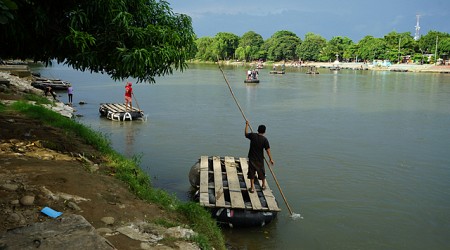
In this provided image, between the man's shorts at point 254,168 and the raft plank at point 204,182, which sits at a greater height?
the man's shorts at point 254,168

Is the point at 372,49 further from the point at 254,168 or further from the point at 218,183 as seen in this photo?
the point at 218,183

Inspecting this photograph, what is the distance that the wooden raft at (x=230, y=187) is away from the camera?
8.54 meters

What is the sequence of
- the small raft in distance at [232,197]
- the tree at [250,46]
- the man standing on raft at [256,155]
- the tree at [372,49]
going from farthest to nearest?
the tree at [250,46] < the tree at [372,49] < the man standing on raft at [256,155] < the small raft in distance at [232,197]

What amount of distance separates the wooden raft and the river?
1.99 ft

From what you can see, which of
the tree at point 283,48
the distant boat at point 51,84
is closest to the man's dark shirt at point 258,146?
the distant boat at point 51,84

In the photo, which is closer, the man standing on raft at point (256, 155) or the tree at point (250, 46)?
the man standing on raft at point (256, 155)

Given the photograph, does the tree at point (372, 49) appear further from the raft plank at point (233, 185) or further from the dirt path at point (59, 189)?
the dirt path at point (59, 189)

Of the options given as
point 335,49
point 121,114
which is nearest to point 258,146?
point 121,114

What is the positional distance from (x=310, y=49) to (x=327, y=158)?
106265mm

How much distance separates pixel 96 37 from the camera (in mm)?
7961

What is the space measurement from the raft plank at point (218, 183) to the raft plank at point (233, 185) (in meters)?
0.20

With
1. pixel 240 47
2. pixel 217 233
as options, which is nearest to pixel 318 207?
pixel 217 233

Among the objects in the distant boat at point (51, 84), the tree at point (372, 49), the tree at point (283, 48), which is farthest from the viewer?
the tree at point (283, 48)

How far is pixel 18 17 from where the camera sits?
700cm
